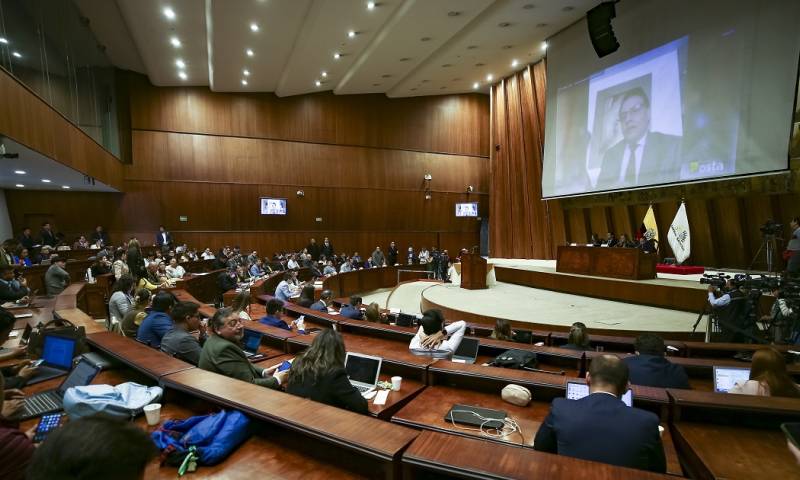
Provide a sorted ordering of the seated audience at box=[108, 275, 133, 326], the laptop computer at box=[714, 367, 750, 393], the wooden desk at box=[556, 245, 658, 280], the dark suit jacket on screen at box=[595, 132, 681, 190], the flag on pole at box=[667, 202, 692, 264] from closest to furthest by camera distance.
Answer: the laptop computer at box=[714, 367, 750, 393], the seated audience at box=[108, 275, 133, 326], the wooden desk at box=[556, 245, 658, 280], the dark suit jacket on screen at box=[595, 132, 681, 190], the flag on pole at box=[667, 202, 692, 264]

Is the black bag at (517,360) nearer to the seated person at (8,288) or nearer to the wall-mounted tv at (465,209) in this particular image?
the seated person at (8,288)

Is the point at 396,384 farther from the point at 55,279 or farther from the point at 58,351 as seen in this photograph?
the point at 55,279

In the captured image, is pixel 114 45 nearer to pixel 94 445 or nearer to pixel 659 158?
pixel 94 445

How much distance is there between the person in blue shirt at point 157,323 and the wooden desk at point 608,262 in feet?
26.1

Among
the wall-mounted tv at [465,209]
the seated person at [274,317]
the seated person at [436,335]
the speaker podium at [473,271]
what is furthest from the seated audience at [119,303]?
the wall-mounted tv at [465,209]

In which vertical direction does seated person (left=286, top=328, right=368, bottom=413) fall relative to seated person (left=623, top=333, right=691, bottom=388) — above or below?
above

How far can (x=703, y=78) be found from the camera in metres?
7.75

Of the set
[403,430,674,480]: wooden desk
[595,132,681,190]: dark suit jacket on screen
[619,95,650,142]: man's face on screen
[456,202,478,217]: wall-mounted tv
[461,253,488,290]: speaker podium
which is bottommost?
[461,253,488,290]: speaker podium

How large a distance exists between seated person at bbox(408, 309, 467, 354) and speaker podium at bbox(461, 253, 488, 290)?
660 centimetres

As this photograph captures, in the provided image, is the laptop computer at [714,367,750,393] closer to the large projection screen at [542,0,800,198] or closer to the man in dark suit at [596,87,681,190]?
the large projection screen at [542,0,800,198]

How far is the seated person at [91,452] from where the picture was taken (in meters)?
0.73

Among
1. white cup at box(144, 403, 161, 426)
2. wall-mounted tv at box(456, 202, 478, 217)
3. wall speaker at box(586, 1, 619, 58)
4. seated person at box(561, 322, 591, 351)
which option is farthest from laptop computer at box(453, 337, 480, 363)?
wall-mounted tv at box(456, 202, 478, 217)

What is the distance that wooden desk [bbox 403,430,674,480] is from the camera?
3.69 ft

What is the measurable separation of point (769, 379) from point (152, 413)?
10.6 feet
